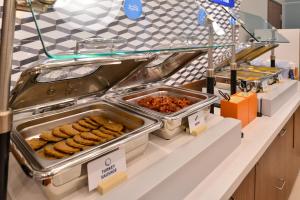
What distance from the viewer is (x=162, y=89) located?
1.56 metres

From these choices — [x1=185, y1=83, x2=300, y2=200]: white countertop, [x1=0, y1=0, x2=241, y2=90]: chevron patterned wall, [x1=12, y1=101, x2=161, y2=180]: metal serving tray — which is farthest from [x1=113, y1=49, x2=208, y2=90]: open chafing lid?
[x1=185, y1=83, x2=300, y2=200]: white countertop

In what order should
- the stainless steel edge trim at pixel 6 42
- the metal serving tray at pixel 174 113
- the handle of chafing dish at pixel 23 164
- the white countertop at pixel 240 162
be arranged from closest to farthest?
the stainless steel edge trim at pixel 6 42
the handle of chafing dish at pixel 23 164
the white countertop at pixel 240 162
the metal serving tray at pixel 174 113

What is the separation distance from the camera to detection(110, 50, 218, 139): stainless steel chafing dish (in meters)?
1.12

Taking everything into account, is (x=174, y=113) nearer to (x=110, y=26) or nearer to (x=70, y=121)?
(x=70, y=121)

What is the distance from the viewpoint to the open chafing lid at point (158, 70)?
55.4 inches

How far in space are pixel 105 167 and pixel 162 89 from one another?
0.86m

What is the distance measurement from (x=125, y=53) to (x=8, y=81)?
1.22 ft

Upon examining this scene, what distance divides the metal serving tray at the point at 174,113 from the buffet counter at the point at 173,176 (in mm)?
66

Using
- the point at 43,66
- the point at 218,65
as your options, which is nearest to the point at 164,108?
the point at 43,66

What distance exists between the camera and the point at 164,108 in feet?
3.86

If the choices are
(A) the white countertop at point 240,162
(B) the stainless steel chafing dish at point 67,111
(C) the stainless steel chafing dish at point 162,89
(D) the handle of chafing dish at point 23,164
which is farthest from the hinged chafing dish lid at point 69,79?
(A) the white countertop at point 240,162

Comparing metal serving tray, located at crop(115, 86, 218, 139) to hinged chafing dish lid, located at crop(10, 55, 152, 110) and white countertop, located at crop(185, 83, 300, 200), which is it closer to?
hinged chafing dish lid, located at crop(10, 55, 152, 110)

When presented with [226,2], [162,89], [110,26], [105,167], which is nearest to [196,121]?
[162,89]

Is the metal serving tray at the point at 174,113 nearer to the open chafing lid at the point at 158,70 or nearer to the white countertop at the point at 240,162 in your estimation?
the open chafing lid at the point at 158,70
